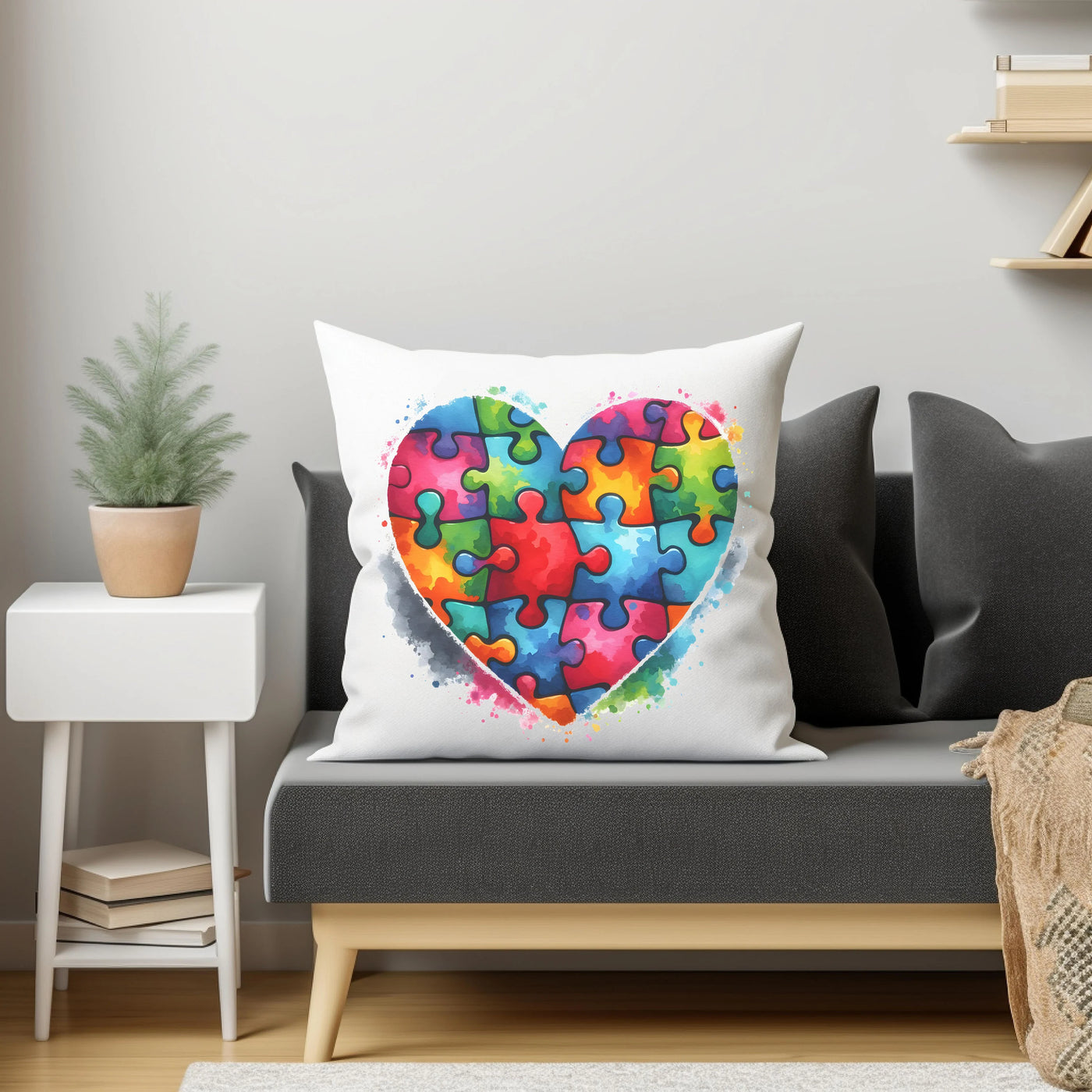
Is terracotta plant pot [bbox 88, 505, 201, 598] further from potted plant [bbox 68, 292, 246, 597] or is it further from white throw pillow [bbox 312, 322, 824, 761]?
white throw pillow [bbox 312, 322, 824, 761]

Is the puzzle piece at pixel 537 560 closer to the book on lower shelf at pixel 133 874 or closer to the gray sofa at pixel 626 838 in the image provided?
the gray sofa at pixel 626 838

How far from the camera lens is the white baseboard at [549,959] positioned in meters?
2.15

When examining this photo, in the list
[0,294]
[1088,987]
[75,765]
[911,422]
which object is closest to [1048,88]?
[911,422]

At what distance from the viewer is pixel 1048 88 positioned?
6.97 feet

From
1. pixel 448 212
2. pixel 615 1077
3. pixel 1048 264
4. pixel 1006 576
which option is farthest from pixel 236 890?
pixel 1048 264

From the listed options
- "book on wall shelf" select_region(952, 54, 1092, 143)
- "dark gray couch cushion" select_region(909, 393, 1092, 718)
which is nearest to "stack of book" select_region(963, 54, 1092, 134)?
"book on wall shelf" select_region(952, 54, 1092, 143)

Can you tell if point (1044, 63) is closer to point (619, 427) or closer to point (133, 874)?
point (619, 427)

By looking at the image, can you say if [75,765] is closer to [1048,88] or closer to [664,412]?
[664,412]

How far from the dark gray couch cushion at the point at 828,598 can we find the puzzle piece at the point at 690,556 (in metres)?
0.32

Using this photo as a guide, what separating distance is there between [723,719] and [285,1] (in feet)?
4.42

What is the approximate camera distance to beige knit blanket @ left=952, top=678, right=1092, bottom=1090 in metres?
1.49

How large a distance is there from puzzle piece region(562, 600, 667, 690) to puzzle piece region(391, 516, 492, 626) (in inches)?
4.9

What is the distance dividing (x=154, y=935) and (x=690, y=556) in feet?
2.99

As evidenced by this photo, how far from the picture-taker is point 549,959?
7.13 ft
